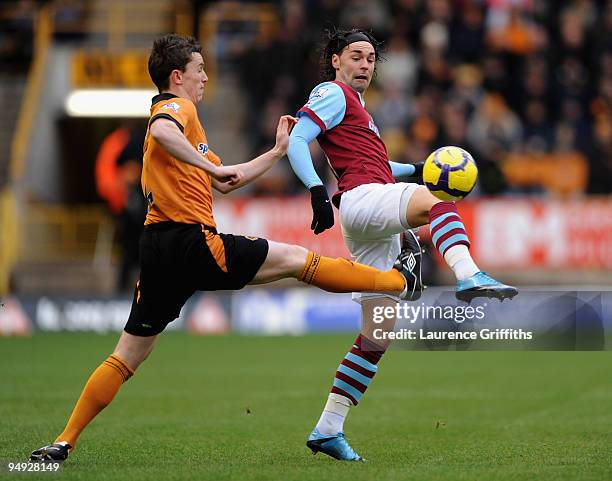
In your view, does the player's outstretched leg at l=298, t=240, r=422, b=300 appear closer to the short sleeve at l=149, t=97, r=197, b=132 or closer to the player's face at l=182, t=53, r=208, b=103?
the short sleeve at l=149, t=97, r=197, b=132

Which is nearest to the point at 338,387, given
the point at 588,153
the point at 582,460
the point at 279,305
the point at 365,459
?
the point at 365,459

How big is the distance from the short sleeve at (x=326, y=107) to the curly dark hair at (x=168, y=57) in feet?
2.39

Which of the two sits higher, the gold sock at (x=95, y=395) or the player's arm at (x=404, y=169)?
the player's arm at (x=404, y=169)

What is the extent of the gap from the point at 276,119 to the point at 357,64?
12321 mm

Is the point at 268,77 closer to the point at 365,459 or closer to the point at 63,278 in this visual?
the point at 63,278

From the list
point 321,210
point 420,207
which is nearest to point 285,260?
point 321,210

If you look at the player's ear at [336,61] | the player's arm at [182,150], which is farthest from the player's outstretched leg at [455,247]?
the player's ear at [336,61]

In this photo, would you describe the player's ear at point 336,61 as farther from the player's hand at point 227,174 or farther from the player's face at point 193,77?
the player's hand at point 227,174

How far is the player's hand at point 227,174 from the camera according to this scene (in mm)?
6199

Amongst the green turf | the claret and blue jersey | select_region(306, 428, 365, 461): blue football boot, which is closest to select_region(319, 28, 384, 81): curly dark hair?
the claret and blue jersey

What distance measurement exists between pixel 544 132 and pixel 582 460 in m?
12.2

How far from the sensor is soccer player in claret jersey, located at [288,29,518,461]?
259 inches

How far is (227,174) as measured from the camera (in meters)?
6.23

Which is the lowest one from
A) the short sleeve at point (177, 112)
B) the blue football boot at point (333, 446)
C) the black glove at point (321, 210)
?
the blue football boot at point (333, 446)
